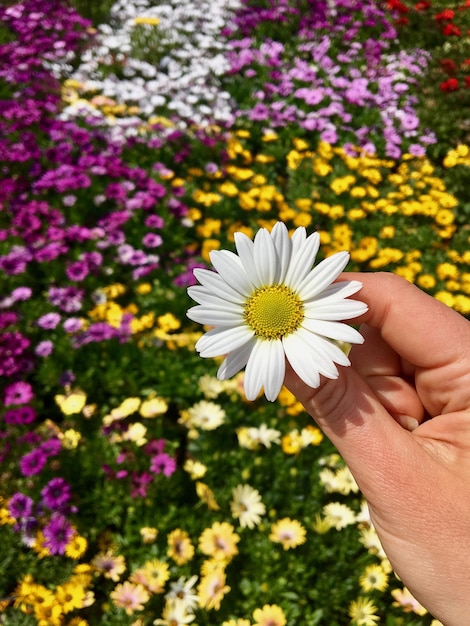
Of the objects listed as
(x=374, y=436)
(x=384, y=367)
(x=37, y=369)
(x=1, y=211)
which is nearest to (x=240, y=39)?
(x=1, y=211)

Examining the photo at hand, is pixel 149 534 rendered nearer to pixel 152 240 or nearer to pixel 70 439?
pixel 70 439

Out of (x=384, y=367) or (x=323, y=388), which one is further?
(x=384, y=367)

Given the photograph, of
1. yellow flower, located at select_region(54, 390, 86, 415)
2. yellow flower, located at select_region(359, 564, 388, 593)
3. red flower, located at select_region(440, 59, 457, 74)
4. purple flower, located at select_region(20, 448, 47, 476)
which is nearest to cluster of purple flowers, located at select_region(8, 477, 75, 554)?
purple flower, located at select_region(20, 448, 47, 476)

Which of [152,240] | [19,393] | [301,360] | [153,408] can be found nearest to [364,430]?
[301,360]

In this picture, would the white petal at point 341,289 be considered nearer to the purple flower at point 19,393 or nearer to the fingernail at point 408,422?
the fingernail at point 408,422

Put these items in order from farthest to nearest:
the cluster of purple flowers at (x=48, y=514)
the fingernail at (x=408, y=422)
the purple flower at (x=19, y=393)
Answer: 1. the purple flower at (x=19, y=393)
2. the cluster of purple flowers at (x=48, y=514)
3. the fingernail at (x=408, y=422)

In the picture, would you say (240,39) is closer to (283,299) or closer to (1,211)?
(1,211)

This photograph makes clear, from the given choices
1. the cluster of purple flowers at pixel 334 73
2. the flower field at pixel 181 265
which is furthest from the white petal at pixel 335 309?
the cluster of purple flowers at pixel 334 73
